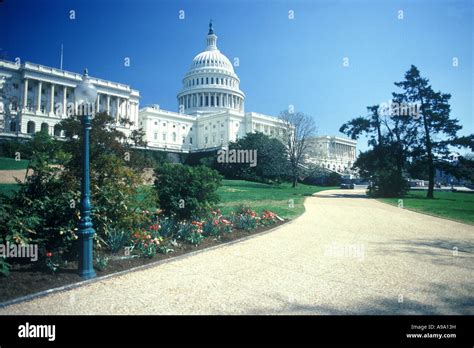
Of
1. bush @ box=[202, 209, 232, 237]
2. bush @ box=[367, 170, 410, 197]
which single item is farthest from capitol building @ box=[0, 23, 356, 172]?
bush @ box=[202, 209, 232, 237]

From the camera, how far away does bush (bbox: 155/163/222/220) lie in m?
9.96

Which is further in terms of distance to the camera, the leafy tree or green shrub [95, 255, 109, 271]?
the leafy tree

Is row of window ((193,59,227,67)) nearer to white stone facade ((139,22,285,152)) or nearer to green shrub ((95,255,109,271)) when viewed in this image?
white stone facade ((139,22,285,152))

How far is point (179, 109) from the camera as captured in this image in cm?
10025

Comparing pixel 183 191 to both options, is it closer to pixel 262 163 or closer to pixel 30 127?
pixel 262 163

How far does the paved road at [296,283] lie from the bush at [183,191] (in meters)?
2.43

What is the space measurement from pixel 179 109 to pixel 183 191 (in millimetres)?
95143

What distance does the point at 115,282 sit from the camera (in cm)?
531

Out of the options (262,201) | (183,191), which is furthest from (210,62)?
(183,191)

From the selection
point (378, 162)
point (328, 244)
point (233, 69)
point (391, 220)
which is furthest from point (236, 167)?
point (233, 69)

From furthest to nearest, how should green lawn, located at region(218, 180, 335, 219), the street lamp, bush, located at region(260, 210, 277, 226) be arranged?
green lawn, located at region(218, 180, 335, 219) → bush, located at region(260, 210, 277, 226) → the street lamp

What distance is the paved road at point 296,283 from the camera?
432 cm
